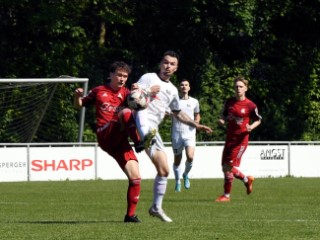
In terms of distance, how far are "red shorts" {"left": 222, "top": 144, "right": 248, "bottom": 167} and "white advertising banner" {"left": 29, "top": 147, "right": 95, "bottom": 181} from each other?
31.8 ft

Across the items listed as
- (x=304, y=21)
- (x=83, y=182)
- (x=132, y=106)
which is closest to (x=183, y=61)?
(x=304, y=21)

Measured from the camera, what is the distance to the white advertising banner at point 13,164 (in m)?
28.5

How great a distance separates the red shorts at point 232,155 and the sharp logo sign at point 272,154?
36.8 feet

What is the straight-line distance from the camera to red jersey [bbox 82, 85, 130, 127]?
1374 centimetres

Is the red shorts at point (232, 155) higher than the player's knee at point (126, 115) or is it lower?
Answer: lower

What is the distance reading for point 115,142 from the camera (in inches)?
534

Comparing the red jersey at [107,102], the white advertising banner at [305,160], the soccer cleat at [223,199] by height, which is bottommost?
the white advertising banner at [305,160]

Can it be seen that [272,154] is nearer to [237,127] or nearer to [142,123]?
[237,127]

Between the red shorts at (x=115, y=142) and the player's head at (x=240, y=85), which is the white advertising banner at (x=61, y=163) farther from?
the red shorts at (x=115, y=142)

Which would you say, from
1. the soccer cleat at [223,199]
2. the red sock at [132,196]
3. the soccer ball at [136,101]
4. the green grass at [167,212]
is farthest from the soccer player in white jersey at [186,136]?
the soccer ball at [136,101]

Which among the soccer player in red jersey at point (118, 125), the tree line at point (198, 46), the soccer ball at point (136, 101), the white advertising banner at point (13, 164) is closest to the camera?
the soccer ball at point (136, 101)

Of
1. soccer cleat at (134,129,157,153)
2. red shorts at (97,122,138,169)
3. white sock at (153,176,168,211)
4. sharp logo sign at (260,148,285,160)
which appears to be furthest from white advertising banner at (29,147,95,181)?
soccer cleat at (134,129,157,153)

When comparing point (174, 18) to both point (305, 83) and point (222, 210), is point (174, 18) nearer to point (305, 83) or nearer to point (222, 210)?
point (305, 83)

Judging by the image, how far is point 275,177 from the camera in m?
30.2
